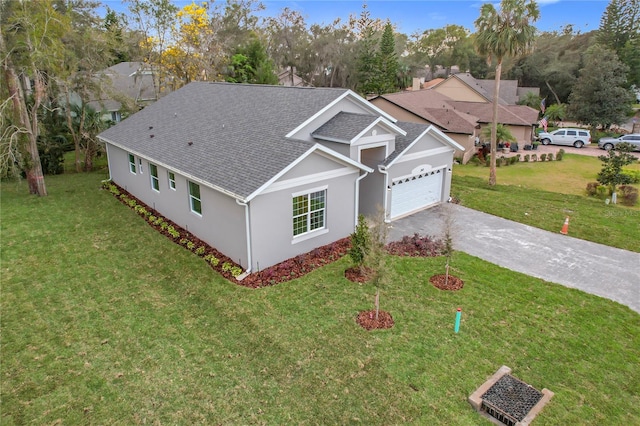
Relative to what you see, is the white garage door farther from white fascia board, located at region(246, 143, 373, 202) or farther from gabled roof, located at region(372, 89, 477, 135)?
gabled roof, located at region(372, 89, 477, 135)

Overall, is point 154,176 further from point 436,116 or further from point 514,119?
point 514,119

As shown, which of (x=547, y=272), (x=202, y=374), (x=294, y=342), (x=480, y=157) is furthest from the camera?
(x=480, y=157)

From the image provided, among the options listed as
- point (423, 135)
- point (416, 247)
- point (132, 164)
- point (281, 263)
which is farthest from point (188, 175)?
point (423, 135)

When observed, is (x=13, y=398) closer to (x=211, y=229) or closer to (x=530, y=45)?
(x=211, y=229)

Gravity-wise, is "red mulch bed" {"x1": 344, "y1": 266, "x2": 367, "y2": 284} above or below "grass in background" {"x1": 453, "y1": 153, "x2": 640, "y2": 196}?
below

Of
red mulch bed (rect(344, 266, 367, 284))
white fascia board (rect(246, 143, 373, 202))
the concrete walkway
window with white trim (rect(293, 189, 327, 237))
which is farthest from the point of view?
window with white trim (rect(293, 189, 327, 237))

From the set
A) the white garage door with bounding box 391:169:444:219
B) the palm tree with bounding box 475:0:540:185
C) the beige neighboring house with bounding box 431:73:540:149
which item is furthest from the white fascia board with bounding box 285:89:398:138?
the beige neighboring house with bounding box 431:73:540:149

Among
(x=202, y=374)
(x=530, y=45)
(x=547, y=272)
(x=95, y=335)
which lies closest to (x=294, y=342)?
(x=202, y=374)
